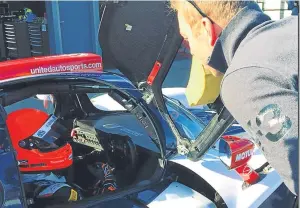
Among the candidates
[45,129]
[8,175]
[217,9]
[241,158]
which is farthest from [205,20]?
[45,129]

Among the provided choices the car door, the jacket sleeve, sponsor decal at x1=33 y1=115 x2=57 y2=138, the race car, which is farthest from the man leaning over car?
sponsor decal at x1=33 y1=115 x2=57 y2=138

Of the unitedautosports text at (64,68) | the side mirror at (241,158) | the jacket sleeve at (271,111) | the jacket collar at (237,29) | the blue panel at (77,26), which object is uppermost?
the jacket collar at (237,29)

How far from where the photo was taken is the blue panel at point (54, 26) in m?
9.06

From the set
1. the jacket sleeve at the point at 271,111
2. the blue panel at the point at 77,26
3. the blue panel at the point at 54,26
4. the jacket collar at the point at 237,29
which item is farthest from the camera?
the blue panel at the point at 77,26

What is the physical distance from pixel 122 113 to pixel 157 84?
3.27ft

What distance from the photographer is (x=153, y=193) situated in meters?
2.34

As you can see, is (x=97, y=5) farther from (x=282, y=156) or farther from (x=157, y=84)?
(x=282, y=156)

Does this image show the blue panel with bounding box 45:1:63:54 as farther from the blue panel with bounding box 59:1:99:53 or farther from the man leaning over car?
the man leaning over car

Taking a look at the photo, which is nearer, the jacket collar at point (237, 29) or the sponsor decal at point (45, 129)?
the jacket collar at point (237, 29)

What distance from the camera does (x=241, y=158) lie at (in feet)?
7.70

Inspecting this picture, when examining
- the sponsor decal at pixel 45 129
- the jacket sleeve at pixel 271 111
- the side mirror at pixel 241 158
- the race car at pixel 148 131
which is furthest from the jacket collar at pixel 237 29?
the sponsor decal at pixel 45 129

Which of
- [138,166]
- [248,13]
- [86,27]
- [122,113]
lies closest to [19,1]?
[86,27]

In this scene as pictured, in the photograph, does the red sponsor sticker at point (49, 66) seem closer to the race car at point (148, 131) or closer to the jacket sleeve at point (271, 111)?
the race car at point (148, 131)

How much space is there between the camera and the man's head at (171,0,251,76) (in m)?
1.11
